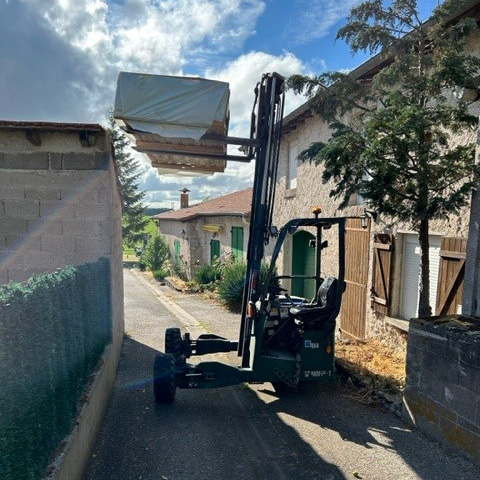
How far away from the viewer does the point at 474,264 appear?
448cm

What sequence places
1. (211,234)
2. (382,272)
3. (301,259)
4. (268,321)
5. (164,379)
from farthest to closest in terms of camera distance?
(211,234) < (301,259) < (382,272) < (268,321) < (164,379)

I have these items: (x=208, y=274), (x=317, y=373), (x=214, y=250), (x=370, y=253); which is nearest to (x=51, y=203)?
(x=317, y=373)

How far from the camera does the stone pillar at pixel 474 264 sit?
445cm

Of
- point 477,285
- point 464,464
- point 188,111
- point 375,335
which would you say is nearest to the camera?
point 464,464

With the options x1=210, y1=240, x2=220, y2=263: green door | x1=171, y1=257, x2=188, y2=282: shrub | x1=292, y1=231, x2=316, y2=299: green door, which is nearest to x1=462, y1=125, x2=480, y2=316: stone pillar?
x1=292, y1=231, x2=316, y2=299: green door

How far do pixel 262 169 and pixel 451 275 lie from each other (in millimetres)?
3373

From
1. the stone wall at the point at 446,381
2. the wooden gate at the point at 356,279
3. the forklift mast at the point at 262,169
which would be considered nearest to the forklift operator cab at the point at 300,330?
the forklift mast at the point at 262,169

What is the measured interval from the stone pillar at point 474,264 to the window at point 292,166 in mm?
6712

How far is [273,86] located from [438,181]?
8.00 feet

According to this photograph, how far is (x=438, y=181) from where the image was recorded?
4.55 metres

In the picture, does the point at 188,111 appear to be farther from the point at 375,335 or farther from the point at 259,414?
the point at 375,335

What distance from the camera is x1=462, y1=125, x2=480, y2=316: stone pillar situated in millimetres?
4445

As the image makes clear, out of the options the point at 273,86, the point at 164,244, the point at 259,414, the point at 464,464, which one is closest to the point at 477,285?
the point at 464,464

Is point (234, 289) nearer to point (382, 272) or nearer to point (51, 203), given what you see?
point (382, 272)
